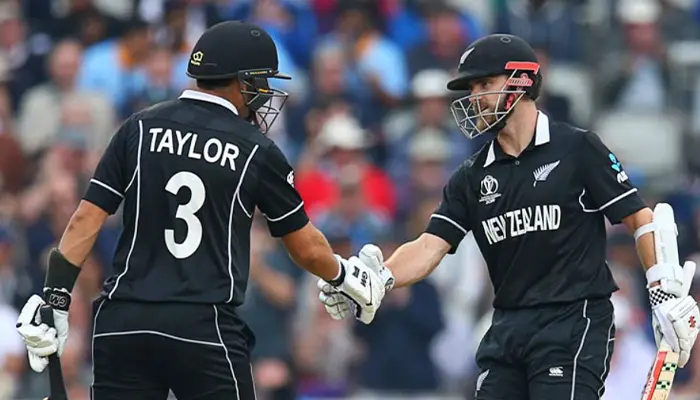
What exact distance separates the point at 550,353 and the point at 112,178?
6.87ft

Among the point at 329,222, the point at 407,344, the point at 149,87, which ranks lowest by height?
the point at 407,344

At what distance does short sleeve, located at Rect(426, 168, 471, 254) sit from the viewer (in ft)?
25.5

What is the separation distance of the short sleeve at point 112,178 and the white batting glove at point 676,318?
8.02 feet

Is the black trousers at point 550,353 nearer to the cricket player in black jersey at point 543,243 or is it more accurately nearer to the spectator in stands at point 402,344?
the cricket player in black jersey at point 543,243

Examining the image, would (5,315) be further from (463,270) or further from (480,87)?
(480,87)

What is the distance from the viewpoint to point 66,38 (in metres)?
13.8

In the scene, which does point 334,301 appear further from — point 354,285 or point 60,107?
point 60,107

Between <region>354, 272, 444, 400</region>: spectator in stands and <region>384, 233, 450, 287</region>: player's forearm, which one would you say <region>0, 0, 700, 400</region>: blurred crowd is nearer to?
<region>354, 272, 444, 400</region>: spectator in stands

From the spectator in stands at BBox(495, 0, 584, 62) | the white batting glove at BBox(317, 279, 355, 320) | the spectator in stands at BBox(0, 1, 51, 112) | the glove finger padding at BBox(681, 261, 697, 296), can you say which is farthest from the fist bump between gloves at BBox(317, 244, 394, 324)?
the spectator in stands at BBox(495, 0, 584, 62)

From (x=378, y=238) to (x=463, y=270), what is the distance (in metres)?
0.67

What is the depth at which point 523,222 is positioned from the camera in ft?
24.4

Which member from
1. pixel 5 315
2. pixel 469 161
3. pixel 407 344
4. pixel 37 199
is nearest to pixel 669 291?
pixel 469 161

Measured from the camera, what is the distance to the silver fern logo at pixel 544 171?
295 inches

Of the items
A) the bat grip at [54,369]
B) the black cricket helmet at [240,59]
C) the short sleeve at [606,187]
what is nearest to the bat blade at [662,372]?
the short sleeve at [606,187]
